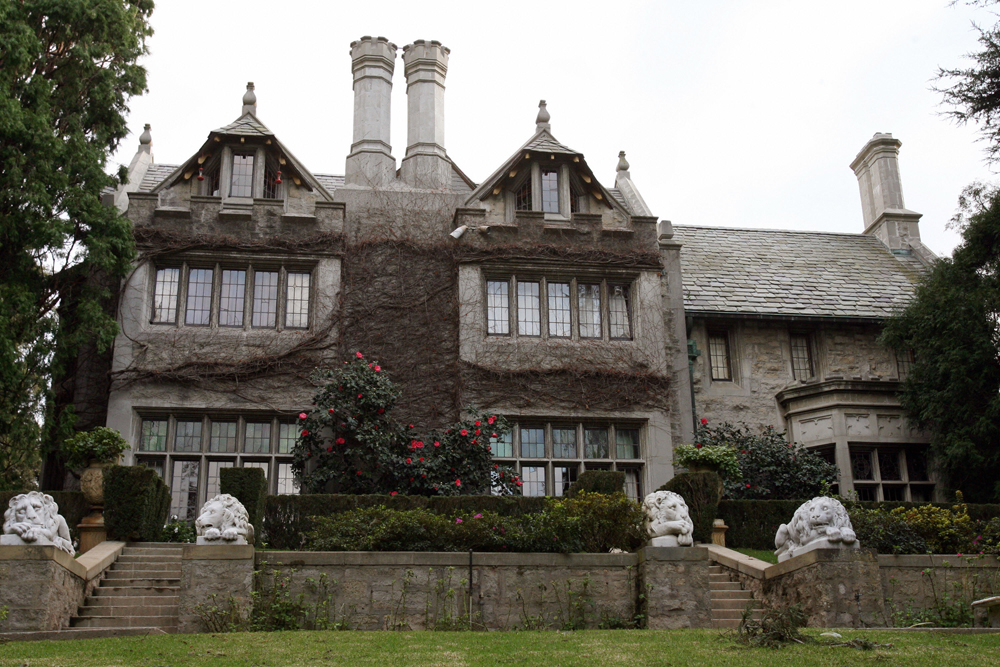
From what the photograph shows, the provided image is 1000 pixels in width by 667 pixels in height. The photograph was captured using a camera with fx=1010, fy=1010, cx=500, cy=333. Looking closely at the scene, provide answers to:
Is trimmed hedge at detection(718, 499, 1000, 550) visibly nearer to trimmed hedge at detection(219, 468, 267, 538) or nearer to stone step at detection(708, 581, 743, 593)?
stone step at detection(708, 581, 743, 593)

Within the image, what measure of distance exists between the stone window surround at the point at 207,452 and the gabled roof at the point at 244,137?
15.0ft

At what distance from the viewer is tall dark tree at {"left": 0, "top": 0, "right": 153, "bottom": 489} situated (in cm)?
1600

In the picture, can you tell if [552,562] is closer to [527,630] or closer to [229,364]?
[527,630]

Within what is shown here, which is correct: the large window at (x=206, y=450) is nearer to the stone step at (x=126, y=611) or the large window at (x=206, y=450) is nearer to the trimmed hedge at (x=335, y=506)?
the trimmed hedge at (x=335, y=506)

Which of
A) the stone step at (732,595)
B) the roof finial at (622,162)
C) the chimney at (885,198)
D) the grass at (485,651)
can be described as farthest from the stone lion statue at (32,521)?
the chimney at (885,198)

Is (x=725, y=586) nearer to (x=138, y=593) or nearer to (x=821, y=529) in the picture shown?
(x=821, y=529)

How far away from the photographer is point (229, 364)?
60.6ft

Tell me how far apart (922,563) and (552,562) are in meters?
4.72

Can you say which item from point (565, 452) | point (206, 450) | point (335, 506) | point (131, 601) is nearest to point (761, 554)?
point (565, 452)

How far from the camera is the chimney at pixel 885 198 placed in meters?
25.8

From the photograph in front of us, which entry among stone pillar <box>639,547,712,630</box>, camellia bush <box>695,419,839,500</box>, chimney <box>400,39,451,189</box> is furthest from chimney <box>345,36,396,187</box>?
stone pillar <box>639,547,712,630</box>

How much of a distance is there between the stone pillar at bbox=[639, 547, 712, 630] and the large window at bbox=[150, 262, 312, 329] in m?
9.82

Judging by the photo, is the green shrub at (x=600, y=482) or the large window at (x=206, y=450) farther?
the large window at (x=206, y=450)

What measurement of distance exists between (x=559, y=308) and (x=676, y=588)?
900cm
